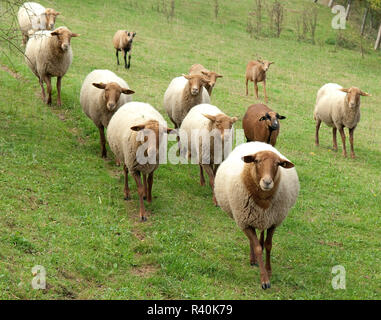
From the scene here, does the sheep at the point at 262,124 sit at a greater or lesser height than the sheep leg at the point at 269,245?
greater

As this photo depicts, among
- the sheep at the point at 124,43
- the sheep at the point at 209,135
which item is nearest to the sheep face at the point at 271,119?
the sheep at the point at 209,135

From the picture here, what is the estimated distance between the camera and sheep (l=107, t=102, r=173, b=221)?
9703mm

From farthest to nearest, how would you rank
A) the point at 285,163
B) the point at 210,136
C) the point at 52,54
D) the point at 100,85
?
the point at 52,54 < the point at 100,85 < the point at 210,136 < the point at 285,163

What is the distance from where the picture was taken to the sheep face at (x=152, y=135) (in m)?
9.62

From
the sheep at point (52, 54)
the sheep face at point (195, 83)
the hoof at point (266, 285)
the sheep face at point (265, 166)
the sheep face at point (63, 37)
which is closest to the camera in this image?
the sheep face at point (265, 166)

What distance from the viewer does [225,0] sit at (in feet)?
149

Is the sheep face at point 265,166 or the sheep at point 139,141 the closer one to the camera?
the sheep face at point 265,166

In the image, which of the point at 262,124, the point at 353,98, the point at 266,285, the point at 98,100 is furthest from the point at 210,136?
the point at 353,98

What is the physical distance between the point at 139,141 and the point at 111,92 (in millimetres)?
2539

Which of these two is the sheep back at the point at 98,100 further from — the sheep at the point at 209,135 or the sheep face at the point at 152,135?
the sheep face at the point at 152,135

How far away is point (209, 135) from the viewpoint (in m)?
10.7

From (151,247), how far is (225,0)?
4047 cm

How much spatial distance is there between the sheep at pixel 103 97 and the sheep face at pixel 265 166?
534 cm

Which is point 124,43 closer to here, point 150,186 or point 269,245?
point 150,186
